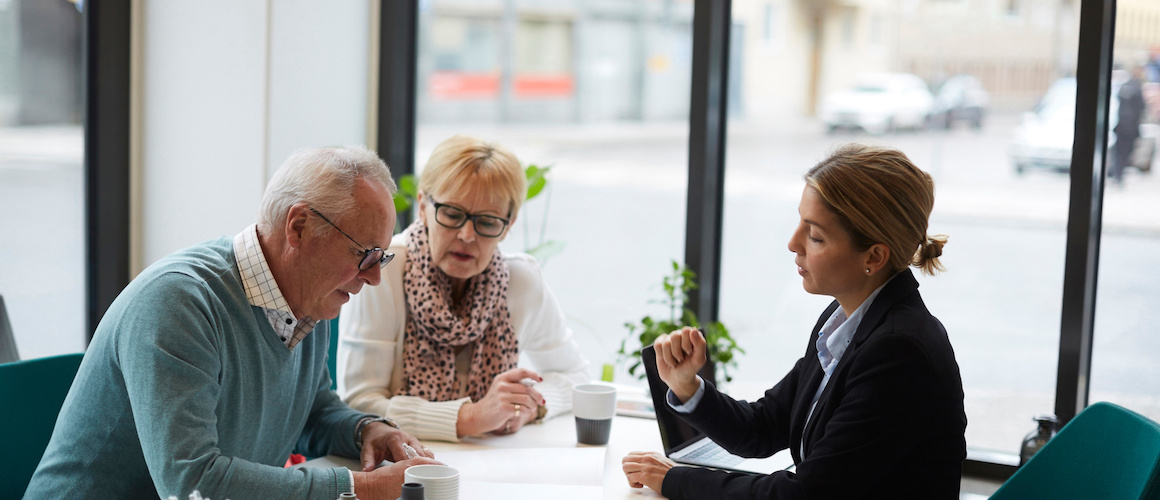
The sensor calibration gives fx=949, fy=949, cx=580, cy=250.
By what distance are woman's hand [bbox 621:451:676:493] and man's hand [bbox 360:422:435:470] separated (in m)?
0.39

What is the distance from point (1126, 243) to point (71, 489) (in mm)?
2829

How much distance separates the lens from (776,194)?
333cm

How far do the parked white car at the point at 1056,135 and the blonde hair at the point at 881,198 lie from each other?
1.42 metres

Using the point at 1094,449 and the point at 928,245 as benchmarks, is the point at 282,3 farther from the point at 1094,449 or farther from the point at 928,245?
the point at 1094,449

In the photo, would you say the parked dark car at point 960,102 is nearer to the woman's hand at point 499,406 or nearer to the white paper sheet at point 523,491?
the woman's hand at point 499,406

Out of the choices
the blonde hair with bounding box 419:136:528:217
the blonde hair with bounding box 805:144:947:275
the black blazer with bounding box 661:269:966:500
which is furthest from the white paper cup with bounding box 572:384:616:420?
the blonde hair with bounding box 805:144:947:275

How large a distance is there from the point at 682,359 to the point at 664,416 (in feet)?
0.52

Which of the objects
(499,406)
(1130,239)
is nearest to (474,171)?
(499,406)

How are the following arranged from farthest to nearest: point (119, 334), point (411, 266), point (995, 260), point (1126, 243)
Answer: point (995, 260), point (1126, 243), point (411, 266), point (119, 334)

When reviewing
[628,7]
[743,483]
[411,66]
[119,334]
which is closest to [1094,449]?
[743,483]

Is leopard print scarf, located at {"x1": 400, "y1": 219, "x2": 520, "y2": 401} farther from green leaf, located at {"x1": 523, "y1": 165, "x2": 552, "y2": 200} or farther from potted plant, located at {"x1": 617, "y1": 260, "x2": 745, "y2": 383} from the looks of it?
green leaf, located at {"x1": 523, "y1": 165, "x2": 552, "y2": 200}

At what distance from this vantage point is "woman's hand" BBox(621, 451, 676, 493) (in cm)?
176

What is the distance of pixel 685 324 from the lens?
312cm

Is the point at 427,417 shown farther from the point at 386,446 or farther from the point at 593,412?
the point at 593,412
